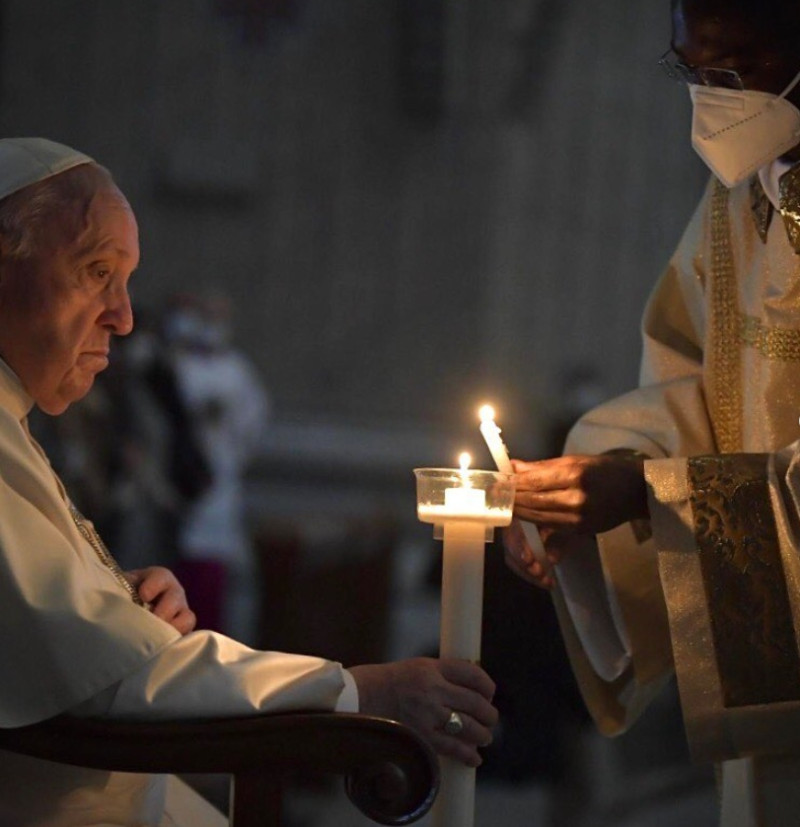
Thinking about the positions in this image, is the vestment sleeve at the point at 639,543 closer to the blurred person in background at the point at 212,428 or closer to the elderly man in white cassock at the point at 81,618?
the elderly man in white cassock at the point at 81,618

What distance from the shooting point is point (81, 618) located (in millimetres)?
1948

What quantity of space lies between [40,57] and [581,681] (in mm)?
11713

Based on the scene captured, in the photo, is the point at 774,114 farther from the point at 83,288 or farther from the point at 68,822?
the point at 68,822

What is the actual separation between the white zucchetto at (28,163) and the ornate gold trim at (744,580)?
1.15 meters

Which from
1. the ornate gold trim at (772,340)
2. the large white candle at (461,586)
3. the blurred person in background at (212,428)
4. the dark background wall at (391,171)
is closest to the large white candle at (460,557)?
the large white candle at (461,586)

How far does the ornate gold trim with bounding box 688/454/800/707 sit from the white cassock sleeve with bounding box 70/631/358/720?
0.85 metres

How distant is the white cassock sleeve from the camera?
75.2 inches

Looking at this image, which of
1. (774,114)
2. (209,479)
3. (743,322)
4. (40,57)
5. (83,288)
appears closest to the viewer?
(83,288)

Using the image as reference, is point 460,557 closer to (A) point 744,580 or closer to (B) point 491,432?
(B) point 491,432

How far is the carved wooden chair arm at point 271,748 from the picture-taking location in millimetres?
1863

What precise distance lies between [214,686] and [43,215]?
767 millimetres

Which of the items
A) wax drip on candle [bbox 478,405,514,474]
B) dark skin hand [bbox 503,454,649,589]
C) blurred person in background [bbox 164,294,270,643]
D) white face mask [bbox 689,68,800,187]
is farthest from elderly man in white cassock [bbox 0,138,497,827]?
blurred person in background [bbox 164,294,270,643]

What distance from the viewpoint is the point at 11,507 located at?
2.04 metres

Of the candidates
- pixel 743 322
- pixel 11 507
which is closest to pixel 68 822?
pixel 11 507
